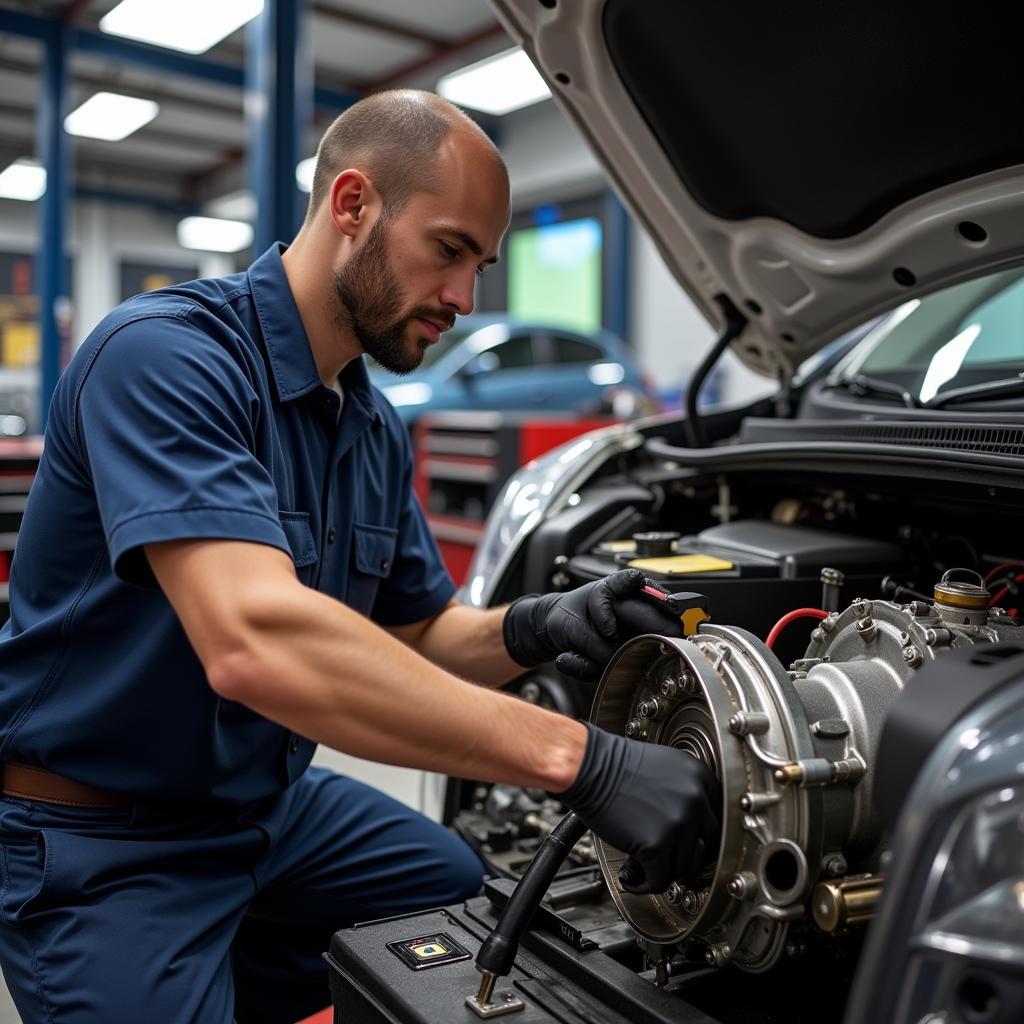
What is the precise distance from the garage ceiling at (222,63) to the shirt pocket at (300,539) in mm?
5152

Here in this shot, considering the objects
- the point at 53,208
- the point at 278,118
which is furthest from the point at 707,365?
the point at 53,208

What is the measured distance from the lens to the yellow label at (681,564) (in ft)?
4.47

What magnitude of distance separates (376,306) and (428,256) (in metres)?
0.10

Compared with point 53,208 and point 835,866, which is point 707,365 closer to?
point 835,866

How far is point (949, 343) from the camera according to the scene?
174 cm

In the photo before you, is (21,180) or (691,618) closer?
(691,618)

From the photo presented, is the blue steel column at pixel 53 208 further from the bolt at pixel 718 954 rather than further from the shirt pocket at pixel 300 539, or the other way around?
the bolt at pixel 718 954

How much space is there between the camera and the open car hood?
4.17 feet

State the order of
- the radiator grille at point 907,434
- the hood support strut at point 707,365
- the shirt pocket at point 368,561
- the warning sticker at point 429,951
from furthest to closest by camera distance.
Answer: the hood support strut at point 707,365 < the shirt pocket at point 368,561 < the radiator grille at point 907,434 < the warning sticker at point 429,951

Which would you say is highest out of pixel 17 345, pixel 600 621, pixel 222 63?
pixel 222 63

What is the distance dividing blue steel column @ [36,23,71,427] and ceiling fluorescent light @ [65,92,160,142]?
212cm

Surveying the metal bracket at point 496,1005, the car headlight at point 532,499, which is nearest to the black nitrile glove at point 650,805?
the metal bracket at point 496,1005

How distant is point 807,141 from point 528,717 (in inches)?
38.7

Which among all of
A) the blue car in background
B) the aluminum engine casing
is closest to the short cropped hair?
the aluminum engine casing
